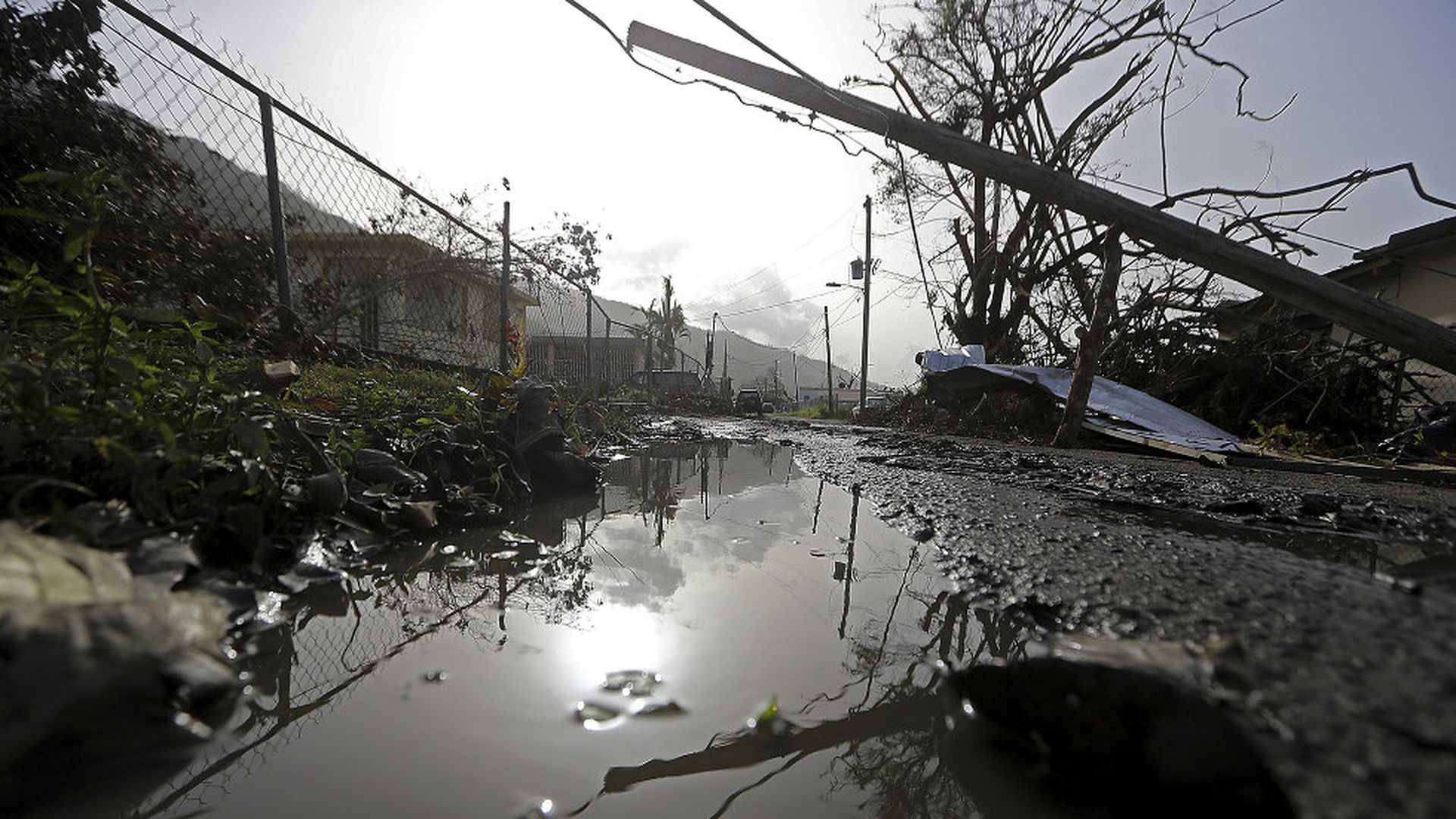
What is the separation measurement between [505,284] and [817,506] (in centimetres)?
388

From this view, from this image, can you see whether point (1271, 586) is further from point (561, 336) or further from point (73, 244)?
point (561, 336)

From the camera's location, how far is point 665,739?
0.76m

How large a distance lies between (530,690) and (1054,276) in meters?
9.71

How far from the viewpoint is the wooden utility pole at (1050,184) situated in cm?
369

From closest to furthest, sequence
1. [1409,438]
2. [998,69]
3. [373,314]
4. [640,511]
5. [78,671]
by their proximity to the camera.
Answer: [78,671]
[640,511]
[373,314]
[1409,438]
[998,69]

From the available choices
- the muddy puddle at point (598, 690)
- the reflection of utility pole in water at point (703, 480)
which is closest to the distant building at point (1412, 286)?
the reflection of utility pole in water at point (703, 480)

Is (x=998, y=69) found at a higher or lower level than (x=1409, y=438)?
higher

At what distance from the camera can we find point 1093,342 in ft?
16.3

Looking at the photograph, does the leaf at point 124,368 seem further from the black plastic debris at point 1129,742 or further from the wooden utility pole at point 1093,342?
the wooden utility pole at point 1093,342

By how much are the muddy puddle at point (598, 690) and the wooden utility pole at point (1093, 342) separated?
13.4 feet

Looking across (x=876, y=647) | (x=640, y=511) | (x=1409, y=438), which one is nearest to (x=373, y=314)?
(x=640, y=511)

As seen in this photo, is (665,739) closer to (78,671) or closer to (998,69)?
(78,671)

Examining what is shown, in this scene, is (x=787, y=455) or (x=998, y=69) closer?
(x=787, y=455)

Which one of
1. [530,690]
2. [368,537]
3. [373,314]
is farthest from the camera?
[373,314]
